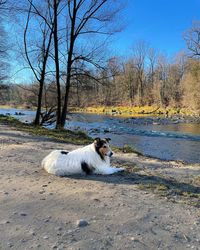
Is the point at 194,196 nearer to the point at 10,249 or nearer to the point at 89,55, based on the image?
the point at 10,249

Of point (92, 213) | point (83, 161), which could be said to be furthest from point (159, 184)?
point (92, 213)

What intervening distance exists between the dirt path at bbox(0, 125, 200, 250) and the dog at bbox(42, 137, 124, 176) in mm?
220

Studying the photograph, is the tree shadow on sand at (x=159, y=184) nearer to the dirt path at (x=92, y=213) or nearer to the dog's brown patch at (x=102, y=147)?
the dirt path at (x=92, y=213)

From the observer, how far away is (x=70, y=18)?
14.3 m

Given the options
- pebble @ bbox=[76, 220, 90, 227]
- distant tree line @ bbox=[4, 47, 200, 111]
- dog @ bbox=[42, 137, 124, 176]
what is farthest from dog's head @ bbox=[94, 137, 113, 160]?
distant tree line @ bbox=[4, 47, 200, 111]

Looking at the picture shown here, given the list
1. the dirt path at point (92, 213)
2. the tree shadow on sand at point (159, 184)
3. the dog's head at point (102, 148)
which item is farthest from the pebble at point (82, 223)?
the dog's head at point (102, 148)

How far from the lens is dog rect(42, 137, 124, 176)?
16.5 feet

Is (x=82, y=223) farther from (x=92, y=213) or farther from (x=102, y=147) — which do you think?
(x=102, y=147)

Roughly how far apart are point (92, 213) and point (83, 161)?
81.6 inches

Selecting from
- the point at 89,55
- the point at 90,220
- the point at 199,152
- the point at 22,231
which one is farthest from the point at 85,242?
the point at 89,55

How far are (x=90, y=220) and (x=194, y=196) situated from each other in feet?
8.43

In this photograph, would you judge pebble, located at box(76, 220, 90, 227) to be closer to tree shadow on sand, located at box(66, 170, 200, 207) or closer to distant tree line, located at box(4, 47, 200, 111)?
tree shadow on sand, located at box(66, 170, 200, 207)

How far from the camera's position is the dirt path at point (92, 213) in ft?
8.15

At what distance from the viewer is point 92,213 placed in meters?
3.15
